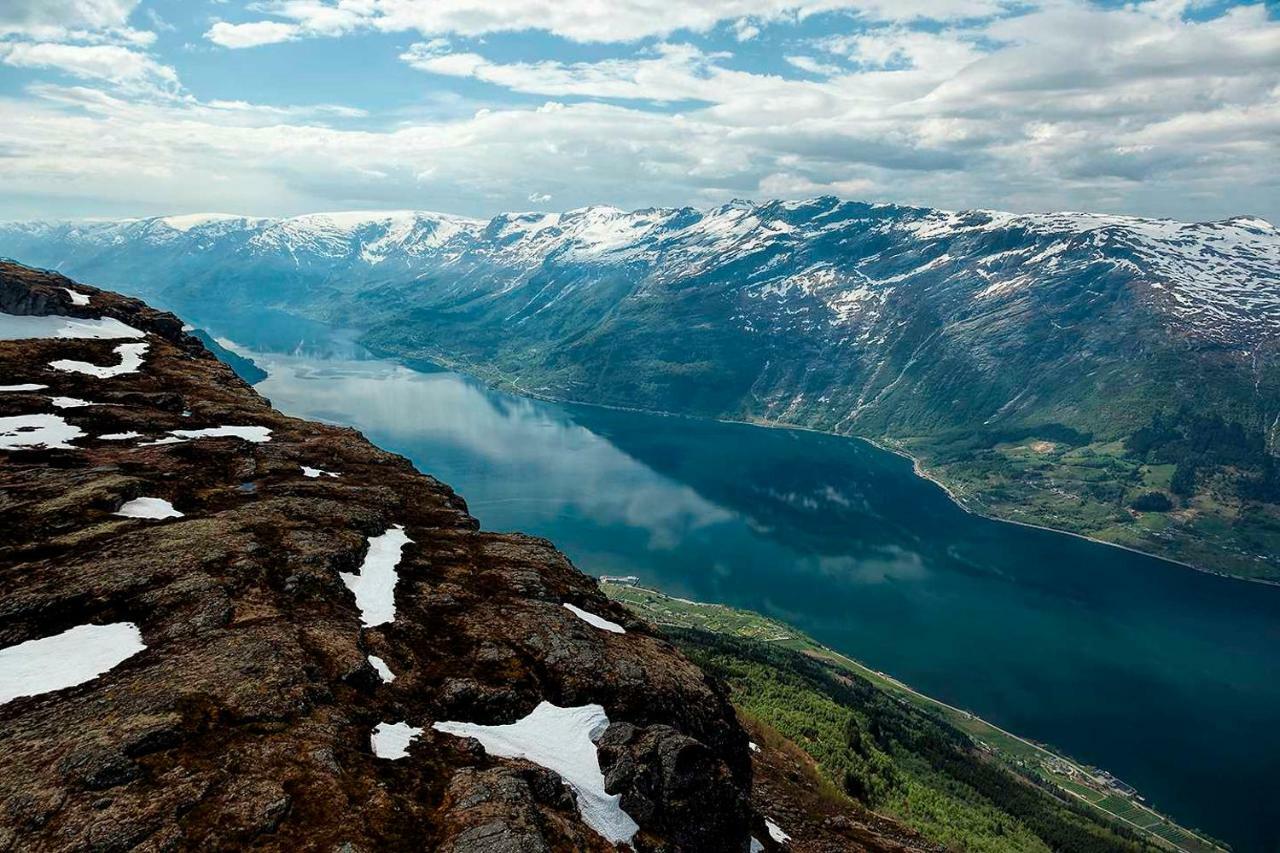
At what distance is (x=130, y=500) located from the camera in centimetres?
4916

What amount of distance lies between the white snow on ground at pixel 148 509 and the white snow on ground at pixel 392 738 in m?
26.9

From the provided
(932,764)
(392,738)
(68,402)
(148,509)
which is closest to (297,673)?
(392,738)

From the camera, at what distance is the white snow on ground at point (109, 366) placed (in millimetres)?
84438

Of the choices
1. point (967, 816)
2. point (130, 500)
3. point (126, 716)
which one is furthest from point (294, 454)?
point (967, 816)

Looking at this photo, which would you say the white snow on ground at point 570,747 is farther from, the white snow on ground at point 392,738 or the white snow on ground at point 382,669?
the white snow on ground at point 382,669

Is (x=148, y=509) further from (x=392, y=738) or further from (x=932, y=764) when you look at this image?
(x=932, y=764)

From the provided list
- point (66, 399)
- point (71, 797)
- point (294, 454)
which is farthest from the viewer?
point (66, 399)

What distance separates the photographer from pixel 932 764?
135625 mm

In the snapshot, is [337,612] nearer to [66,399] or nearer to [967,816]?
[66,399]

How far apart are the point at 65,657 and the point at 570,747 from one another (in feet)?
77.1

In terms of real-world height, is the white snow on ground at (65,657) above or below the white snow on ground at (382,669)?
above

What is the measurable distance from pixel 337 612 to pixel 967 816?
375 ft

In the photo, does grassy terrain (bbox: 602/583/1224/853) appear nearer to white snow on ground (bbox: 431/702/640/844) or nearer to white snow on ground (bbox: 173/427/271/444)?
white snow on ground (bbox: 431/702/640/844)

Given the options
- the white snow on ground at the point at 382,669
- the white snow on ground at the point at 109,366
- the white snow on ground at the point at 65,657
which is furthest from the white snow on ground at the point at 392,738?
the white snow on ground at the point at 109,366
